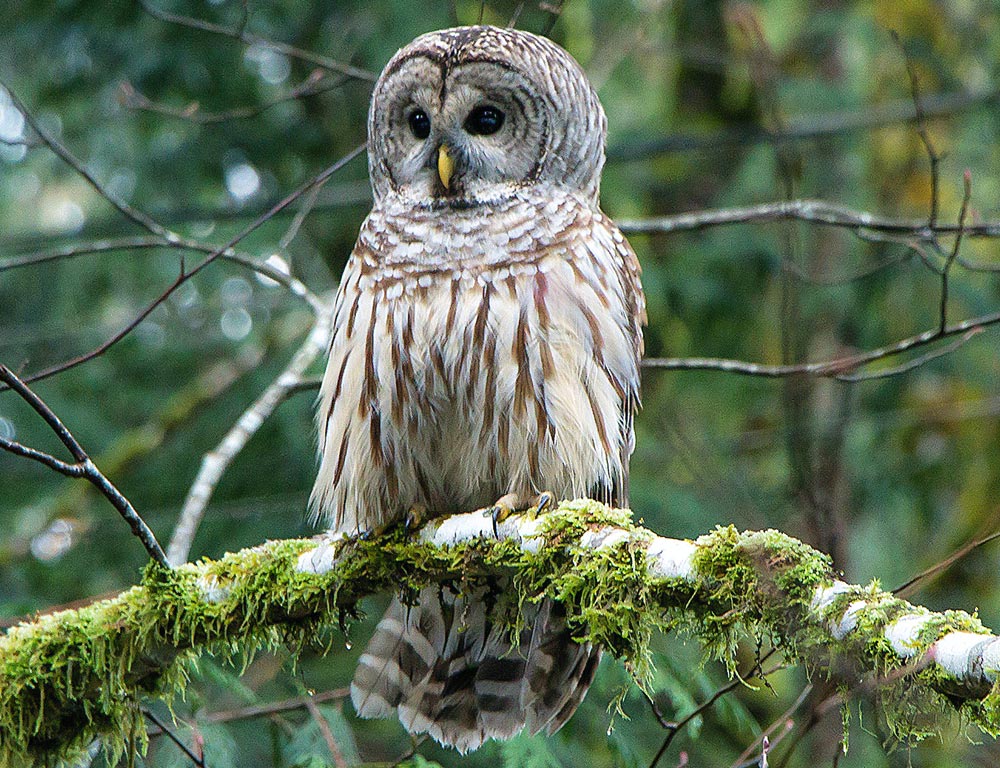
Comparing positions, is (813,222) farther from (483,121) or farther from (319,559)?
(319,559)

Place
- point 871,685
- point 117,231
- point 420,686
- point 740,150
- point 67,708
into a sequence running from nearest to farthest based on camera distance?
point 871,685, point 67,708, point 420,686, point 117,231, point 740,150

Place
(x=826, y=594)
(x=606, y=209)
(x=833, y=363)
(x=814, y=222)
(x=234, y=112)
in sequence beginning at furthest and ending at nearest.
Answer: (x=606, y=209) < (x=234, y=112) < (x=814, y=222) < (x=833, y=363) < (x=826, y=594)

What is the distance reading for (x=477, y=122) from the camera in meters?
4.30

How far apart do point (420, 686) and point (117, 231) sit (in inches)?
177

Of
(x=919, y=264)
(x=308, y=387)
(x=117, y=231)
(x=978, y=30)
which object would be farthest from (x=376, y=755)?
(x=978, y=30)

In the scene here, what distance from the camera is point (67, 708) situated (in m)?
3.36

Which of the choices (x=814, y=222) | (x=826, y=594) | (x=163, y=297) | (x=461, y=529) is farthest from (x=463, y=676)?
(x=814, y=222)

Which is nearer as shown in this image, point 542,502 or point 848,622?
point 848,622

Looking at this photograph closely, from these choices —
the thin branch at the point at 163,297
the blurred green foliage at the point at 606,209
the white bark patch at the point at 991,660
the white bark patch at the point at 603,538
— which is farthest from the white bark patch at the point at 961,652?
the blurred green foliage at the point at 606,209

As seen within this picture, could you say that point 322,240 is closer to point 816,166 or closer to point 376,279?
point 816,166

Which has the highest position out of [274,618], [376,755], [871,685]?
[871,685]

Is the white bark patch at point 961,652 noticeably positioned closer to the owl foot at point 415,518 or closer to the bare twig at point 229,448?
the owl foot at point 415,518

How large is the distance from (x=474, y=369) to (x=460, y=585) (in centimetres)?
75

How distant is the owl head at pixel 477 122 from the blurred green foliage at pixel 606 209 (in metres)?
1.99
